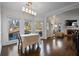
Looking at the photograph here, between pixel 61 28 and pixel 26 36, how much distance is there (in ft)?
2.33

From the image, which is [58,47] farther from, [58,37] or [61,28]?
[61,28]

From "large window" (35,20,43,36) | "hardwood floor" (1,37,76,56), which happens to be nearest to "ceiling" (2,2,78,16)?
"large window" (35,20,43,36)

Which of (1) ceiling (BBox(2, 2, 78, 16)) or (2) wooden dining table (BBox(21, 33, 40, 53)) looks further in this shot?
(2) wooden dining table (BBox(21, 33, 40, 53))

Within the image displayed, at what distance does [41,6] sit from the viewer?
2.41m

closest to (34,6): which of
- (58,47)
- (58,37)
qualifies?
(58,37)

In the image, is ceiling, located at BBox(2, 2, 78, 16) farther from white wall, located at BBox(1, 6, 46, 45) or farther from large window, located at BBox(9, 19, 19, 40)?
large window, located at BBox(9, 19, 19, 40)

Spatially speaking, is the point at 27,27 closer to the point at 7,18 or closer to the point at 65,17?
the point at 7,18

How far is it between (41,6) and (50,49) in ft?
2.80

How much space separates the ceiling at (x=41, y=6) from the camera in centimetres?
234

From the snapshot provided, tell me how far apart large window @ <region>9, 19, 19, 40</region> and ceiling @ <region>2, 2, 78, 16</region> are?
237 millimetres

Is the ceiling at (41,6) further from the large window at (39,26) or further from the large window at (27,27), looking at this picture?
the large window at (27,27)

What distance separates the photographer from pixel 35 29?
2455 mm

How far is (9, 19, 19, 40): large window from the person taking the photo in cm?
237

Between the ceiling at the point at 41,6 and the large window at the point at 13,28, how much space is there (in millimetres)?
237
